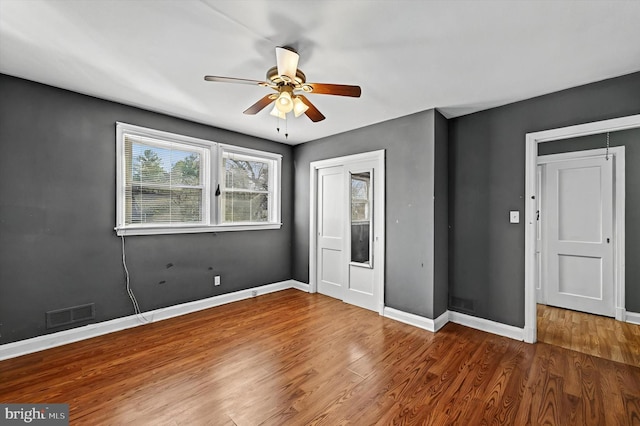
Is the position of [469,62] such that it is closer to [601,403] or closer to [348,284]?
[601,403]

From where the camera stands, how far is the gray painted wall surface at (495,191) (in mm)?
2795

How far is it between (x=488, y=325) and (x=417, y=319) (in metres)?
0.77

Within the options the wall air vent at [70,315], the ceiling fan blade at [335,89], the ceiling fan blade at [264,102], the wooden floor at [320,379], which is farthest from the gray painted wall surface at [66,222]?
the ceiling fan blade at [335,89]

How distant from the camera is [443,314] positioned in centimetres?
341

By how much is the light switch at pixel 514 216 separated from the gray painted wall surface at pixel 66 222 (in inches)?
152

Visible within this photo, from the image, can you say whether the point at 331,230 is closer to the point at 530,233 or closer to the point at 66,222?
the point at 530,233

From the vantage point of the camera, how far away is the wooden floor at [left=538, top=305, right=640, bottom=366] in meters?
2.68

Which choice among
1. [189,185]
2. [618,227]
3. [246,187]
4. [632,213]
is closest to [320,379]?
[189,185]

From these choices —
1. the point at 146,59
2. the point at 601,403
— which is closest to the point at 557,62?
the point at 601,403

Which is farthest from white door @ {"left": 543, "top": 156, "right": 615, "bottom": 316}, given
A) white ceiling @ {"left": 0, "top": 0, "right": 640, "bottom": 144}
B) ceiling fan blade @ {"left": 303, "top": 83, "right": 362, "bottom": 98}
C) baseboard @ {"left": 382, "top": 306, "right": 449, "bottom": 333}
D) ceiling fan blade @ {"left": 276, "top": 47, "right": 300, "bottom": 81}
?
ceiling fan blade @ {"left": 276, "top": 47, "right": 300, "bottom": 81}

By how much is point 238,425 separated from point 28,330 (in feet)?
7.91

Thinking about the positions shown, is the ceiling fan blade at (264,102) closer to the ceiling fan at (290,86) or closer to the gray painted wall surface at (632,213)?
the ceiling fan at (290,86)
